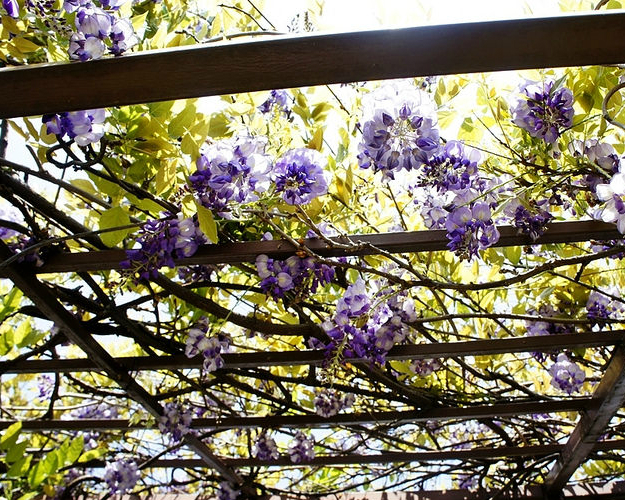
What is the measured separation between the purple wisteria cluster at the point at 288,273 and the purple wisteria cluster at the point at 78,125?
1.37ft

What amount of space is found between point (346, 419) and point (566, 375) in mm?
694

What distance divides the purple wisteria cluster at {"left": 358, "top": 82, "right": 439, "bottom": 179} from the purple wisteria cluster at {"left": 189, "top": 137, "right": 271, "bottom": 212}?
18cm

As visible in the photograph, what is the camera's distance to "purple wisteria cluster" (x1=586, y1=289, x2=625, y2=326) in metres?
1.68

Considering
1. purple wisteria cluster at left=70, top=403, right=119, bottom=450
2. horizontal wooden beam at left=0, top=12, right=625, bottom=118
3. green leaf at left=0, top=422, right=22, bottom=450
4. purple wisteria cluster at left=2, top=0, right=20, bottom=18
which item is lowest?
horizontal wooden beam at left=0, top=12, right=625, bottom=118

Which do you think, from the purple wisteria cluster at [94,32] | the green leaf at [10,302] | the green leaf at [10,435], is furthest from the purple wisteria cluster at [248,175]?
the green leaf at [10,435]

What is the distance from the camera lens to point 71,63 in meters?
0.79

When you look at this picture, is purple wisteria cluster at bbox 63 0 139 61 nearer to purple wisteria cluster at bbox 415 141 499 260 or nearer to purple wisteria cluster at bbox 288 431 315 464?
purple wisteria cluster at bbox 415 141 499 260

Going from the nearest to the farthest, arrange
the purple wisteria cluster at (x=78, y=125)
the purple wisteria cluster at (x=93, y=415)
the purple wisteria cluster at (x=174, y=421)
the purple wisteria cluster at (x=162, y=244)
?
the purple wisteria cluster at (x=78, y=125), the purple wisteria cluster at (x=162, y=244), the purple wisteria cluster at (x=174, y=421), the purple wisteria cluster at (x=93, y=415)

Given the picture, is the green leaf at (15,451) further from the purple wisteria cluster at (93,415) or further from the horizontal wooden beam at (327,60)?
the horizontal wooden beam at (327,60)

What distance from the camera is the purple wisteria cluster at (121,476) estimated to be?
2582 millimetres

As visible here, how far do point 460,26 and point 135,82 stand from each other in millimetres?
384

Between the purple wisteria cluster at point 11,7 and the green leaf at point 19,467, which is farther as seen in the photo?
the green leaf at point 19,467

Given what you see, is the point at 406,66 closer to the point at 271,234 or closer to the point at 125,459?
the point at 271,234

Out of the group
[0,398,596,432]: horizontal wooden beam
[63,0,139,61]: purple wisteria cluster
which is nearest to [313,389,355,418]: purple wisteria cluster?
[0,398,596,432]: horizontal wooden beam
